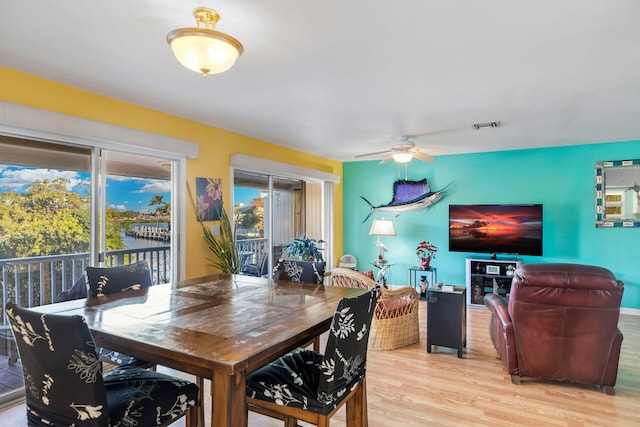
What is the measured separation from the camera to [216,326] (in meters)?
1.60

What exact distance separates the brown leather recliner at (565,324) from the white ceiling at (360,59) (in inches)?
57.0

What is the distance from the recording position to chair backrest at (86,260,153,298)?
228 cm

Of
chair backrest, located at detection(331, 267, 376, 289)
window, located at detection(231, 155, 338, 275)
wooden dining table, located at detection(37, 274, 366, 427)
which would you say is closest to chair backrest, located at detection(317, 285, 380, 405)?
wooden dining table, located at detection(37, 274, 366, 427)

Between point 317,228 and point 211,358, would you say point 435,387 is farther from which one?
point 317,228

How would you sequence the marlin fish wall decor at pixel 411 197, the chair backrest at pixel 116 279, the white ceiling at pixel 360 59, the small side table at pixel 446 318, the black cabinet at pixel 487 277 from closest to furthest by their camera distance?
the white ceiling at pixel 360 59 → the chair backrest at pixel 116 279 → the small side table at pixel 446 318 → the black cabinet at pixel 487 277 → the marlin fish wall decor at pixel 411 197

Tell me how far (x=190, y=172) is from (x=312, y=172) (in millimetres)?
2346

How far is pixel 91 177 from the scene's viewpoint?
3.05 metres

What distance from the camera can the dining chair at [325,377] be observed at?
1533mm

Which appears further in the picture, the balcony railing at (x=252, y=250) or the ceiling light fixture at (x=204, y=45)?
the balcony railing at (x=252, y=250)

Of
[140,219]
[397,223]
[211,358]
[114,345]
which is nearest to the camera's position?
[211,358]

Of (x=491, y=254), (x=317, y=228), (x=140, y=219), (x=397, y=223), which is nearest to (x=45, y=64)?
(x=140, y=219)

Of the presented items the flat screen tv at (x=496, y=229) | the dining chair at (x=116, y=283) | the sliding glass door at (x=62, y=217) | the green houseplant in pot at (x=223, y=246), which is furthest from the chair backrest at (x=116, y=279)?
the flat screen tv at (x=496, y=229)

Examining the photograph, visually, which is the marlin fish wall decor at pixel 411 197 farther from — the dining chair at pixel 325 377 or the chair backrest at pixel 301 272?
the dining chair at pixel 325 377

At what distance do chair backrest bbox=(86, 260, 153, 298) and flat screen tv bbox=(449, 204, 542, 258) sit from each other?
15.3ft
